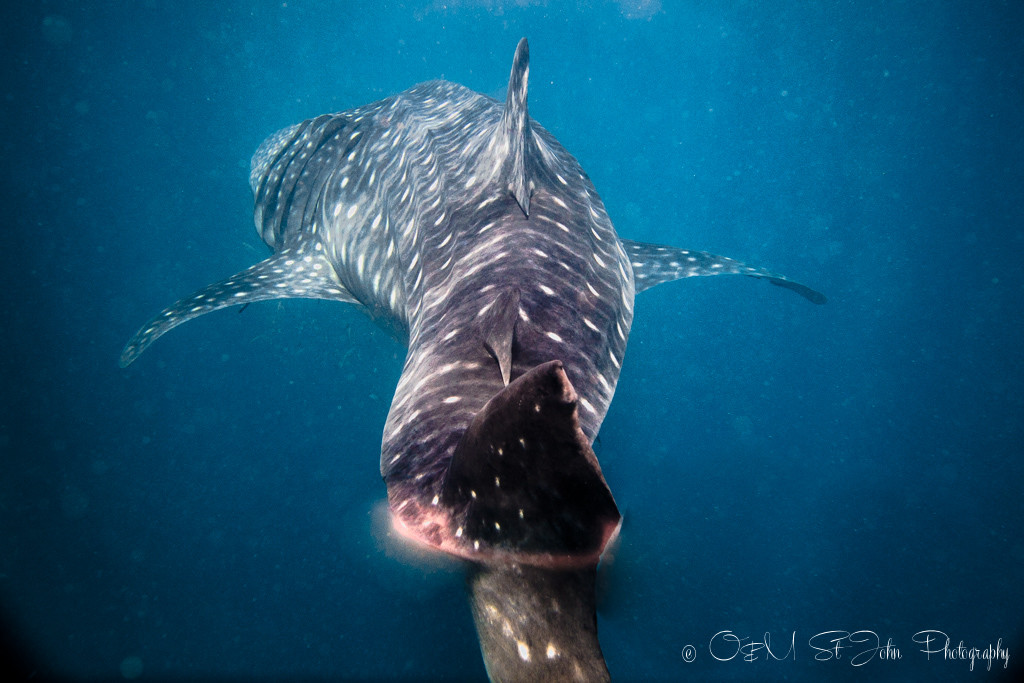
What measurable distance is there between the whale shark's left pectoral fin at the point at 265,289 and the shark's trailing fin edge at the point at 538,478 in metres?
4.21

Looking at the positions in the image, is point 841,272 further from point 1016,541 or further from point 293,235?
point 293,235

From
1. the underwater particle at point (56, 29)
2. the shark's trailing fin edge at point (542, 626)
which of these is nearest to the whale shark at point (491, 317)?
the shark's trailing fin edge at point (542, 626)

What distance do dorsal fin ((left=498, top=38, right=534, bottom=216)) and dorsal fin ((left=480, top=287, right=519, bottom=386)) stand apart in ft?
2.74

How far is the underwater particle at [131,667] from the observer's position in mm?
5828

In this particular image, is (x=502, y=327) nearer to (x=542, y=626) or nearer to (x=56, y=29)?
(x=542, y=626)

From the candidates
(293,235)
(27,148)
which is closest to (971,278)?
(293,235)

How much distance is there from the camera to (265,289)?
4758 millimetres

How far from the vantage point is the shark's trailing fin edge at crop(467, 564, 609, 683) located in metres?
0.95

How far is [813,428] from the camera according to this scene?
1310cm

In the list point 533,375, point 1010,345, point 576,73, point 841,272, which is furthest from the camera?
point 576,73

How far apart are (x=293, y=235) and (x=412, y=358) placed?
4.38 meters

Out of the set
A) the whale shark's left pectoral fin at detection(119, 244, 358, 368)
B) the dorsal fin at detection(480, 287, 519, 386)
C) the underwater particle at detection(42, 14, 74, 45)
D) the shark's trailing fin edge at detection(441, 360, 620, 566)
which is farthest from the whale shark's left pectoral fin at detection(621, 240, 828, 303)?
the underwater particle at detection(42, 14, 74, 45)

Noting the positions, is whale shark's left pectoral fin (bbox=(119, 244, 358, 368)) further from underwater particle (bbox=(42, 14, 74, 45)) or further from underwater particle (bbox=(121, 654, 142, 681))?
underwater particle (bbox=(42, 14, 74, 45))

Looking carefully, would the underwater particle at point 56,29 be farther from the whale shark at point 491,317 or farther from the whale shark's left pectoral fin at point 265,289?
the whale shark's left pectoral fin at point 265,289
